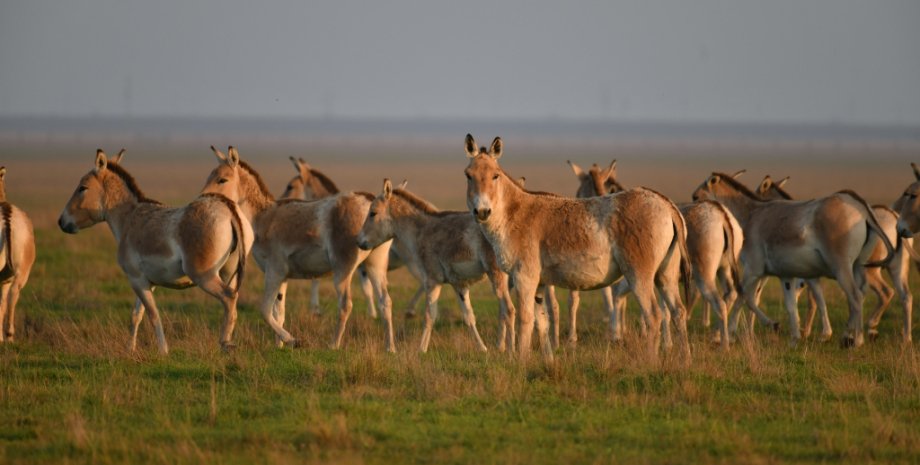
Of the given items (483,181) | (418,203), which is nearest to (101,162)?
(418,203)

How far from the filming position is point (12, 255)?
591 inches

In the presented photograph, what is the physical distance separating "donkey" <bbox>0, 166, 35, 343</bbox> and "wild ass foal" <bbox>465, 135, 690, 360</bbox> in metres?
6.74

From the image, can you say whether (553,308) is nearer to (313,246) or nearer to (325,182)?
(313,246)

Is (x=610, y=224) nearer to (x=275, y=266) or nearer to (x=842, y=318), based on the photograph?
(x=275, y=266)

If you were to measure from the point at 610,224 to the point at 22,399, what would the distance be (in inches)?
258

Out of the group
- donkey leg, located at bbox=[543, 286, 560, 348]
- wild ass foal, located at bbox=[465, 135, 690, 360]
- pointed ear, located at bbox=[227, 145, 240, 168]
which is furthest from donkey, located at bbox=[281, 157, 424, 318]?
wild ass foal, located at bbox=[465, 135, 690, 360]

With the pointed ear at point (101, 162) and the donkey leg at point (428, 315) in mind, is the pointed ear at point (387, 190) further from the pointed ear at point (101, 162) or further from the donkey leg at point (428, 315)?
the pointed ear at point (101, 162)

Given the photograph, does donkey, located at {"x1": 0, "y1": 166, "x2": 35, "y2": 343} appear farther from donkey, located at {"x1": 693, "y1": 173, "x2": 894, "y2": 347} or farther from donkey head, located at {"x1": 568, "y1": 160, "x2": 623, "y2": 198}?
donkey, located at {"x1": 693, "y1": 173, "x2": 894, "y2": 347}

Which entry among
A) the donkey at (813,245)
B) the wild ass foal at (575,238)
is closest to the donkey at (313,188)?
the donkey at (813,245)

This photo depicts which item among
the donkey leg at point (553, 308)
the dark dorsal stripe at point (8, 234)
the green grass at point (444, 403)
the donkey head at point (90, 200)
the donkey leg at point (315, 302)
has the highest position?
the donkey head at point (90, 200)

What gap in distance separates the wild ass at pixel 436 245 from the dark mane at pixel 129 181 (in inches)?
120

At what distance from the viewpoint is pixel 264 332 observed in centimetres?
1633

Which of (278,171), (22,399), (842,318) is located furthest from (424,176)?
(22,399)

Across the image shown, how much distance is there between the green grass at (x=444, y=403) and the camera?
368 inches
